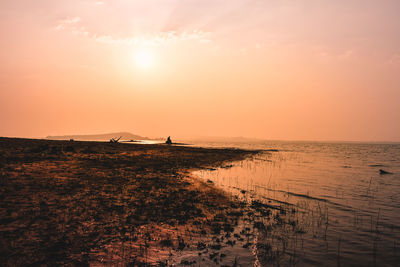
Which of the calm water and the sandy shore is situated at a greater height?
the sandy shore

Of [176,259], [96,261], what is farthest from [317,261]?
[96,261]

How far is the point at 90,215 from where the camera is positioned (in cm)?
1102

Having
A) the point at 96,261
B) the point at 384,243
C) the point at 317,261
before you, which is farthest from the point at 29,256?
the point at 384,243

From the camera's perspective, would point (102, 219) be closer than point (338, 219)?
Yes

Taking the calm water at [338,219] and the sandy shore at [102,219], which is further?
the calm water at [338,219]

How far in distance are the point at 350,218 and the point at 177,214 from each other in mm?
10504

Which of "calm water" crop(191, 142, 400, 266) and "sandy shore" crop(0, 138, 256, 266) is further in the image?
"calm water" crop(191, 142, 400, 266)

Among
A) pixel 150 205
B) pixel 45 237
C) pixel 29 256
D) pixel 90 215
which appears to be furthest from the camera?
pixel 150 205

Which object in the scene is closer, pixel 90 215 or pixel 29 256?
pixel 29 256

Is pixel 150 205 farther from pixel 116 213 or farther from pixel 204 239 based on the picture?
pixel 204 239

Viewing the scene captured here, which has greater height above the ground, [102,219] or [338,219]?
[102,219]

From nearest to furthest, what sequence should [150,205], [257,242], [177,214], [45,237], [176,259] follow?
[176,259]
[45,237]
[257,242]
[177,214]
[150,205]

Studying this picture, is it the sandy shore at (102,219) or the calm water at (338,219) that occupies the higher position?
the sandy shore at (102,219)

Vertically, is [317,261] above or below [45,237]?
below
